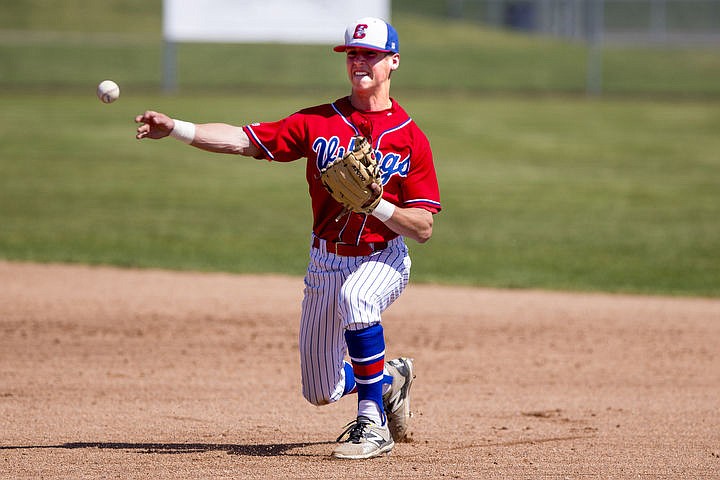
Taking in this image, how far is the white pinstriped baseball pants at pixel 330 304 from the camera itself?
15.2 feet

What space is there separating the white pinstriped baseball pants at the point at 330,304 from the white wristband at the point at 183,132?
763 mm

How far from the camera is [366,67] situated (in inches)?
181

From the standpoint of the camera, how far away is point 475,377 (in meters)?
6.50

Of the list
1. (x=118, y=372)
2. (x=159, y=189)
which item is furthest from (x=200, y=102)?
(x=118, y=372)

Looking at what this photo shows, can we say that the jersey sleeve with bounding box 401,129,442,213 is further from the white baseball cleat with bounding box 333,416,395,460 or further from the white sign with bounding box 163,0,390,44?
the white sign with bounding box 163,0,390,44

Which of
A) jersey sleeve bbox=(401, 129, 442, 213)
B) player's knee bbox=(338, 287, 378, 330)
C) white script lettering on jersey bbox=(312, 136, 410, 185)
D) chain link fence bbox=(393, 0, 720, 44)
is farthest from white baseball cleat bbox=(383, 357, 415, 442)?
chain link fence bbox=(393, 0, 720, 44)

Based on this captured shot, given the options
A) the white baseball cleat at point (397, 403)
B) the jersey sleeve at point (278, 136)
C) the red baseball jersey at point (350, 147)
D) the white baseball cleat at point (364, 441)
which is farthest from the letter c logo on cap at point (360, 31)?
the white baseball cleat at point (364, 441)

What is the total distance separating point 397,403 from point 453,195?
10.3 m

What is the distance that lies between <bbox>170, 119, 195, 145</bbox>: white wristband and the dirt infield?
140cm

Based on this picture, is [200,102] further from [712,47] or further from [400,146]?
[400,146]

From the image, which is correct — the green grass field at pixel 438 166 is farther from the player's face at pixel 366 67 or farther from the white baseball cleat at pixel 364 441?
the player's face at pixel 366 67

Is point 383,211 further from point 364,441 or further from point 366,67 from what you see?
point 364,441

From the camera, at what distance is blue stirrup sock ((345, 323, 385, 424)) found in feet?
14.9

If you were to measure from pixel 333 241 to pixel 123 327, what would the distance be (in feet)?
11.3
